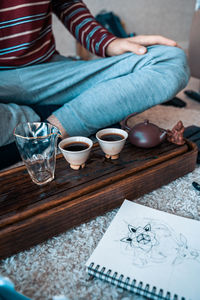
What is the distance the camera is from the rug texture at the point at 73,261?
20.0 inches

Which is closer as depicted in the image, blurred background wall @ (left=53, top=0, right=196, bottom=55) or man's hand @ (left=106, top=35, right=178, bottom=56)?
man's hand @ (left=106, top=35, right=178, bottom=56)

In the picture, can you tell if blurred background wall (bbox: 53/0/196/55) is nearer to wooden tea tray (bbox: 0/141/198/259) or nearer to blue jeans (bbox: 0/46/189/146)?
blue jeans (bbox: 0/46/189/146)

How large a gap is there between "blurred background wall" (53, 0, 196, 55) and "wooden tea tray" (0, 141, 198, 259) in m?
2.62

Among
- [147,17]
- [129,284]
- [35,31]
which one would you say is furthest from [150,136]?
[147,17]

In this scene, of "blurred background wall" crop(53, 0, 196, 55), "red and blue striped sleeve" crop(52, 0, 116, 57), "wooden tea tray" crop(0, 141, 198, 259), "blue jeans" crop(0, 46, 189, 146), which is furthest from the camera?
"blurred background wall" crop(53, 0, 196, 55)

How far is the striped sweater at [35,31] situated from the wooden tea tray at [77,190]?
558 mm

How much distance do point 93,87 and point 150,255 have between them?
705 millimetres

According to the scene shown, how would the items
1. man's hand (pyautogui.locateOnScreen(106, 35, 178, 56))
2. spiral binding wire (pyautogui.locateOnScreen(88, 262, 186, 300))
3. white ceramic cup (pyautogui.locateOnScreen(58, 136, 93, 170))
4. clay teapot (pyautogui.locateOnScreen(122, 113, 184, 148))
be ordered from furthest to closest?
man's hand (pyautogui.locateOnScreen(106, 35, 178, 56)) → clay teapot (pyautogui.locateOnScreen(122, 113, 184, 148)) → white ceramic cup (pyautogui.locateOnScreen(58, 136, 93, 170)) → spiral binding wire (pyautogui.locateOnScreen(88, 262, 186, 300))

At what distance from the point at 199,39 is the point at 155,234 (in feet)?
5.02

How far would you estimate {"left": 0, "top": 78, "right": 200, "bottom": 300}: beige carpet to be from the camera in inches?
20.0

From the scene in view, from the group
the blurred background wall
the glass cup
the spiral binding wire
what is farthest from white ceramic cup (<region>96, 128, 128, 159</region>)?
the blurred background wall

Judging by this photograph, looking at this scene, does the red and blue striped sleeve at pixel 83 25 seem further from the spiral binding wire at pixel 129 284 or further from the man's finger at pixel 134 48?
the spiral binding wire at pixel 129 284

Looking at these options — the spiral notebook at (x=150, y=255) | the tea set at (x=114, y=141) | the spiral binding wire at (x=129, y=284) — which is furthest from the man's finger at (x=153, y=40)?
the spiral binding wire at (x=129, y=284)

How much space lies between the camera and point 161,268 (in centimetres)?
52
